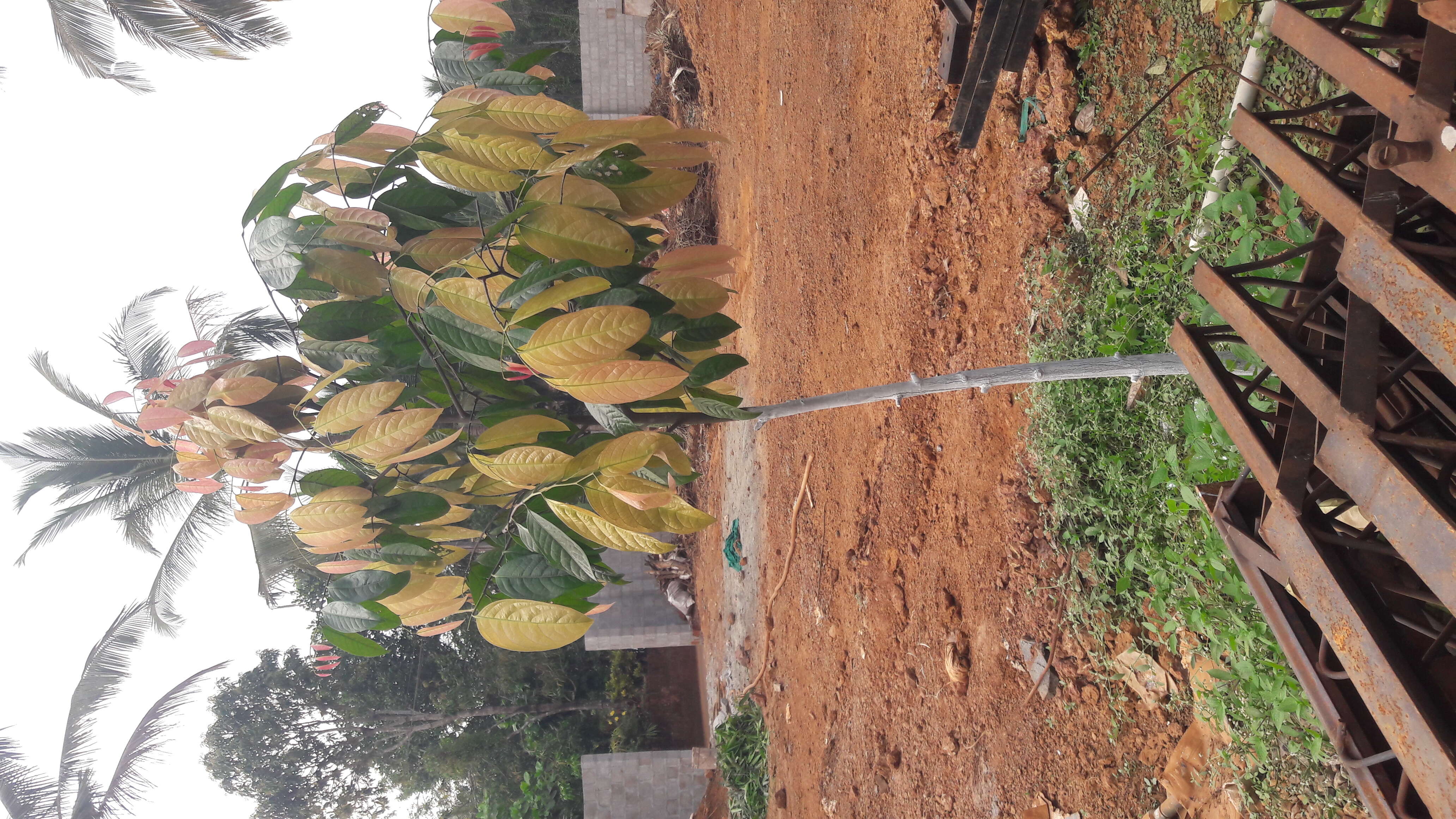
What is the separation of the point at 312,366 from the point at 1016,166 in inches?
93.9

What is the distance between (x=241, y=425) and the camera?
4.26ft

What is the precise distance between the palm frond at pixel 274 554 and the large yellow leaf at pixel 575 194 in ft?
9.70

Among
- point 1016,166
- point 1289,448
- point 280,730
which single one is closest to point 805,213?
point 1016,166

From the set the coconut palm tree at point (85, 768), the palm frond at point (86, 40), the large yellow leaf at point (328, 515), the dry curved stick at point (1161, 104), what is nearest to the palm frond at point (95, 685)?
the coconut palm tree at point (85, 768)

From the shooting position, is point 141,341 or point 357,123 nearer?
point 357,123

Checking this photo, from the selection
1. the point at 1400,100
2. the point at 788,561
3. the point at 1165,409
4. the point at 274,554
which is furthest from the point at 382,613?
the point at 788,561

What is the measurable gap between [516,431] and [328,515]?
34cm

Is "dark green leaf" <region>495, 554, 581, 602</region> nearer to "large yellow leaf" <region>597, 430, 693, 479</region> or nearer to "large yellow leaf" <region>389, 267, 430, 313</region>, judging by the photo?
"large yellow leaf" <region>597, 430, 693, 479</region>

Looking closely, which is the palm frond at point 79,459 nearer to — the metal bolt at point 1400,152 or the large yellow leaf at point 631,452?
the large yellow leaf at point 631,452

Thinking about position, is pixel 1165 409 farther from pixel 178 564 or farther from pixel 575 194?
pixel 178 564

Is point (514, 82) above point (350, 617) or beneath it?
above

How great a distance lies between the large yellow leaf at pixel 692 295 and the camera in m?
1.40

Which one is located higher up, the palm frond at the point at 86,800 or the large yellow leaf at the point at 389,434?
the large yellow leaf at the point at 389,434

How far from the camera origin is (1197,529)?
77.9 inches
